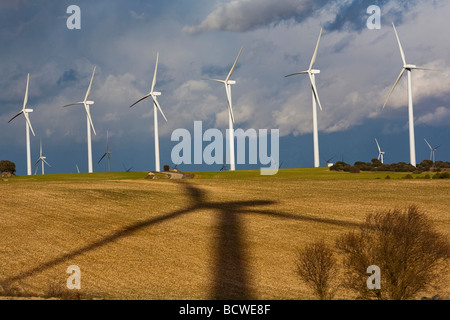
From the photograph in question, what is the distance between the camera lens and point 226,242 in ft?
109

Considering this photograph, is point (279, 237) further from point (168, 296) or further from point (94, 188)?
point (94, 188)

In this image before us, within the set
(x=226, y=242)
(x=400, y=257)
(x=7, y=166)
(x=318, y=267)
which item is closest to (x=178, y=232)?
(x=226, y=242)

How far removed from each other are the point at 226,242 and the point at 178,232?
4.20m

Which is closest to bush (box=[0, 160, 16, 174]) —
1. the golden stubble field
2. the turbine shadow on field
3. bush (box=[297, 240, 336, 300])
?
the golden stubble field

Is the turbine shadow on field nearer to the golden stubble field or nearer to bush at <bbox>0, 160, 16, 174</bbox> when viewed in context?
the golden stubble field

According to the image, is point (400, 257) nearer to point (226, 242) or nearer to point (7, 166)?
point (226, 242)

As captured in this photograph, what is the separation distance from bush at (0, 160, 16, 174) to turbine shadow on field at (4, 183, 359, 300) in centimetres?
7805

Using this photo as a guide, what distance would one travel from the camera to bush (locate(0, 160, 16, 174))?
385ft

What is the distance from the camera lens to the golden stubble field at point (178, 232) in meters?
24.5

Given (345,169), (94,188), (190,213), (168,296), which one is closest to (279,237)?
(190,213)

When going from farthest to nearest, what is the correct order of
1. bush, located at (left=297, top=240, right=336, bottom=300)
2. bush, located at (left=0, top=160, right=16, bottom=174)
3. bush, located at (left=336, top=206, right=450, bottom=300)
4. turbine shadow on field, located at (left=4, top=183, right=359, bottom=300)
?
bush, located at (left=0, top=160, right=16, bottom=174)
turbine shadow on field, located at (left=4, top=183, right=359, bottom=300)
bush, located at (left=297, top=240, right=336, bottom=300)
bush, located at (left=336, top=206, right=450, bottom=300)

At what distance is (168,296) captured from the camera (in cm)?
2181

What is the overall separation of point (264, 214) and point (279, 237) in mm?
8164
